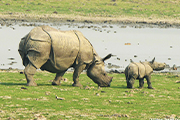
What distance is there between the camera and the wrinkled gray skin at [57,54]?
55.4 ft

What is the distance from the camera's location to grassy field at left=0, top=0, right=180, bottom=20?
242ft

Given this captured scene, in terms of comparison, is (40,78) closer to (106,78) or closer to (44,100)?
(106,78)

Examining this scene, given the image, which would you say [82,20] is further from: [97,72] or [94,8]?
[97,72]

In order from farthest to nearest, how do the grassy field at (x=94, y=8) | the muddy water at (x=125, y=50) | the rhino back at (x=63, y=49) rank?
the grassy field at (x=94, y=8) < the muddy water at (x=125, y=50) < the rhino back at (x=63, y=49)

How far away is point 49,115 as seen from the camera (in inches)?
485

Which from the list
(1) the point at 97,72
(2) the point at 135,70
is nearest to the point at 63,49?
(1) the point at 97,72

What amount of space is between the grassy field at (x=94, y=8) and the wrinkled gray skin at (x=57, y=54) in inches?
2149

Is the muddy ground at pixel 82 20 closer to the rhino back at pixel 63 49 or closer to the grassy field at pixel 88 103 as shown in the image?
the rhino back at pixel 63 49

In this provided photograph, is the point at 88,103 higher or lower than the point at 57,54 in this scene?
lower

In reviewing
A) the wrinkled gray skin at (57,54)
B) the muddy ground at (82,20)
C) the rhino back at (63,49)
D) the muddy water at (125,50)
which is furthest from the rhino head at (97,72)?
the muddy ground at (82,20)

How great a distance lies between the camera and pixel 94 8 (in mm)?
77688

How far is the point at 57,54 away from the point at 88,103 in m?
3.81

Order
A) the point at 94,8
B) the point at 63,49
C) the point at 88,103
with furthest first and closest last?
the point at 94,8 → the point at 63,49 → the point at 88,103

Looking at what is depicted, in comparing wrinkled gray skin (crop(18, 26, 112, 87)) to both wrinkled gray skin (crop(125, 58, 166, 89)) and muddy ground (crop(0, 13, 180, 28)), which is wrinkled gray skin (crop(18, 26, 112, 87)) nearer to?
wrinkled gray skin (crop(125, 58, 166, 89))
